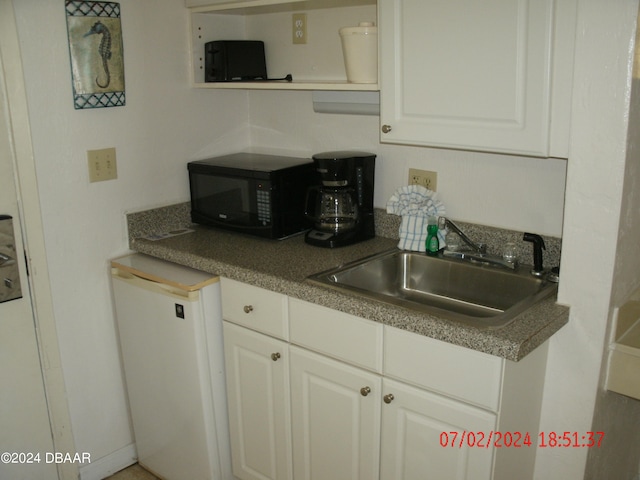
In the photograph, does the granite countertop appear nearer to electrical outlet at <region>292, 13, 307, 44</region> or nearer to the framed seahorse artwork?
the framed seahorse artwork

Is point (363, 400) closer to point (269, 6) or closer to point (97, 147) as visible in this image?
point (97, 147)

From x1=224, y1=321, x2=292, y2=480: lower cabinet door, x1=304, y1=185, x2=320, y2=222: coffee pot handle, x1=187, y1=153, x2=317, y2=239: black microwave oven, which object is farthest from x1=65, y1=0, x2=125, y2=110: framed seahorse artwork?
x1=224, y1=321, x2=292, y2=480: lower cabinet door

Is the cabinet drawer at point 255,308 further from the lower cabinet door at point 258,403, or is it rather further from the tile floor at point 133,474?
the tile floor at point 133,474

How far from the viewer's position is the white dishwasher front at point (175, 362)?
210 cm

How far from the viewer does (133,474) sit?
247cm

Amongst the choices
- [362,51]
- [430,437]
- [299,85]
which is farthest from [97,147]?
[430,437]

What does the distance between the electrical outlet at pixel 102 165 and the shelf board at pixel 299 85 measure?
45cm

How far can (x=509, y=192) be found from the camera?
6.64ft

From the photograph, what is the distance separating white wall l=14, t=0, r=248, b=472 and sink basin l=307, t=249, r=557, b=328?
2.93 ft

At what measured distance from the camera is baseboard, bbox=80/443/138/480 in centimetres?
240

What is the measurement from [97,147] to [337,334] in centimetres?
112

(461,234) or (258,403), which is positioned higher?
(461,234)

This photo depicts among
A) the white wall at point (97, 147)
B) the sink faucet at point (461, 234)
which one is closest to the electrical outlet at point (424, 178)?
the sink faucet at point (461, 234)

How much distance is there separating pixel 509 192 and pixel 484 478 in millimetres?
893
